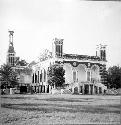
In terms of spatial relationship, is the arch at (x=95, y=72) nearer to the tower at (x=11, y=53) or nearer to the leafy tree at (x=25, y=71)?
the leafy tree at (x=25, y=71)

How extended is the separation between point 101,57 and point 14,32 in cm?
148

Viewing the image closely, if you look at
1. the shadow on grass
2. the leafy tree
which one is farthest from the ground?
the leafy tree

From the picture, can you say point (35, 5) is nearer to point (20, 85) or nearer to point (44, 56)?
point (44, 56)

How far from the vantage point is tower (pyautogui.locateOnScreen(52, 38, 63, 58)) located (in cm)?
397

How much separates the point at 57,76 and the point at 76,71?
35 centimetres

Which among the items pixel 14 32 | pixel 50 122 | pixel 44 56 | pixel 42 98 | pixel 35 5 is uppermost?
pixel 35 5

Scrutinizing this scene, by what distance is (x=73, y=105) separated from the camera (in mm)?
4020

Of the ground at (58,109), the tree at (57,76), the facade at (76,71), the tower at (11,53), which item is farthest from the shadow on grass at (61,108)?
the tower at (11,53)

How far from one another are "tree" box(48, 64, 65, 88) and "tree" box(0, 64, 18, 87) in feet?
1.96

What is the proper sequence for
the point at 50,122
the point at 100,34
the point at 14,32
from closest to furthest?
the point at 50,122 → the point at 14,32 → the point at 100,34

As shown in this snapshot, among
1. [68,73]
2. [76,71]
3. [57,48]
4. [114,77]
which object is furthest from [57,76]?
[114,77]

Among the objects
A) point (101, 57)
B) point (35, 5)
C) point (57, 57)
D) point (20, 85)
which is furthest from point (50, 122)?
point (35, 5)

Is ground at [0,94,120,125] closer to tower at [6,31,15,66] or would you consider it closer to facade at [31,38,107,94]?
facade at [31,38,107,94]

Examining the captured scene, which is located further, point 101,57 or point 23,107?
point 101,57
